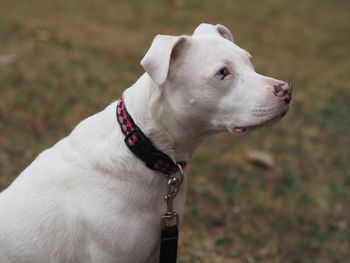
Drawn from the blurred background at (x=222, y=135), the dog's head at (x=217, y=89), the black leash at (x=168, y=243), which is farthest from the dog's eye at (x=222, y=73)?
the blurred background at (x=222, y=135)

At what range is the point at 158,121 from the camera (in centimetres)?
261

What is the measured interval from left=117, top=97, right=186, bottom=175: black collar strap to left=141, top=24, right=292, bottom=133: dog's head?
22 cm

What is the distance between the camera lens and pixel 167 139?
2.63 meters

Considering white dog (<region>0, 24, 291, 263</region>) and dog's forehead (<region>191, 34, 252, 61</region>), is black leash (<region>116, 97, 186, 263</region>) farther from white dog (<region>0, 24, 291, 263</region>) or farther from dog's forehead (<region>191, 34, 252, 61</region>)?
dog's forehead (<region>191, 34, 252, 61</region>)

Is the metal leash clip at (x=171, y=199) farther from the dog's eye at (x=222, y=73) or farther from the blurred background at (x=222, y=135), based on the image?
the blurred background at (x=222, y=135)

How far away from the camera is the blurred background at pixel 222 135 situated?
4.47 m

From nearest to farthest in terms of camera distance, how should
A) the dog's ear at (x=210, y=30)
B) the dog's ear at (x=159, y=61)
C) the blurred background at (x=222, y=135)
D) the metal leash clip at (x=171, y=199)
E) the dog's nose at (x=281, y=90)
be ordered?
the dog's ear at (x=159, y=61) < the dog's nose at (x=281, y=90) < the metal leash clip at (x=171, y=199) < the dog's ear at (x=210, y=30) < the blurred background at (x=222, y=135)

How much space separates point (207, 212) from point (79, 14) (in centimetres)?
581

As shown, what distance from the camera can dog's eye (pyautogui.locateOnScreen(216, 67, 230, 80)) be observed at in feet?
8.30

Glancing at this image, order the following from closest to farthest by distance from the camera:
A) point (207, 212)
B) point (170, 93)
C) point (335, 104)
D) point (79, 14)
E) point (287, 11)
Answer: point (170, 93) < point (207, 212) < point (335, 104) < point (79, 14) < point (287, 11)

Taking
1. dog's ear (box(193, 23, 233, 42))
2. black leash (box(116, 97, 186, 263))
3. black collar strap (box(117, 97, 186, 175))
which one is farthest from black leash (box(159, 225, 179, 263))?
dog's ear (box(193, 23, 233, 42))

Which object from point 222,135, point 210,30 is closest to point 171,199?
point 210,30

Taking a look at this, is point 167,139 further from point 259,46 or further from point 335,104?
point 259,46

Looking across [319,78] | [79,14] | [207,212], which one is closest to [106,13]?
[79,14]
